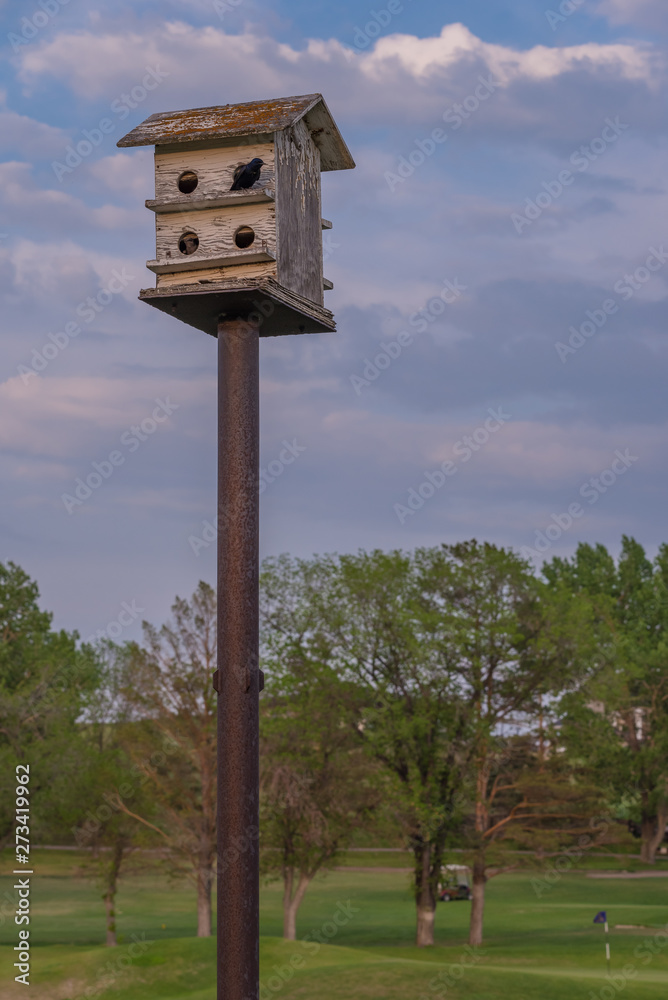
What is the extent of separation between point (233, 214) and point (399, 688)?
1093 inches

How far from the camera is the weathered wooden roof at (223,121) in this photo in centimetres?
781

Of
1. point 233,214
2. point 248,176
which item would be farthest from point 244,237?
point 248,176

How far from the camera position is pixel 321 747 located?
34250 mm

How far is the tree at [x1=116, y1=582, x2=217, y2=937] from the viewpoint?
107ft

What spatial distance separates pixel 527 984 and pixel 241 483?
1906cm

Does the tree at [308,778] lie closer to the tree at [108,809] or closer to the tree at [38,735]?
the tree at [108,809]

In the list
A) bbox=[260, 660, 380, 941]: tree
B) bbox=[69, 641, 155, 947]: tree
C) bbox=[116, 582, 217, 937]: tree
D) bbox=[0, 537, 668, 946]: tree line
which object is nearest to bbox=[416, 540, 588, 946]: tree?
bbox=[0, 537, 668, 946]: tree line

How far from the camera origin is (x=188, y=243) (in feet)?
26.1

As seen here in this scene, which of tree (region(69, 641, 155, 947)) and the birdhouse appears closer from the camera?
the birdhouse

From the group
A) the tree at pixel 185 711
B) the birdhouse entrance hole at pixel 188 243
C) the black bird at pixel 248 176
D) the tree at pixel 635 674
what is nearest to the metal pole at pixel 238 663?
the birdhouse entrance hole at pixel 188 243

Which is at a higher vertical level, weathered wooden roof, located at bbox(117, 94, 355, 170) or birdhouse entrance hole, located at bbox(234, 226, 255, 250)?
weathered wooden roof, located at bbox(117, 94, 355, 170)

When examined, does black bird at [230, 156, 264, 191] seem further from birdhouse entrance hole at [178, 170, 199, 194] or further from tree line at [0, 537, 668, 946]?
tree line at [0, 537, 668, 946]

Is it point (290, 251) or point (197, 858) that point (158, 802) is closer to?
point (197, 858)

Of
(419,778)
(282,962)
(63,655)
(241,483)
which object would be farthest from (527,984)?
(63,655)
